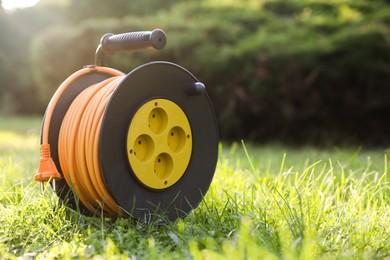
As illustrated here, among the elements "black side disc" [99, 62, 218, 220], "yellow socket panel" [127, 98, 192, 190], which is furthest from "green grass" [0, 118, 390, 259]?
"yellow socket panel" [127, 98, 192, 190]

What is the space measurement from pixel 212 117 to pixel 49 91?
7.52m

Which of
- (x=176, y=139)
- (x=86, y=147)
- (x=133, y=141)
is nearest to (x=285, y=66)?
(x=176, y=139)

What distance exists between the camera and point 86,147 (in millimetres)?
2455

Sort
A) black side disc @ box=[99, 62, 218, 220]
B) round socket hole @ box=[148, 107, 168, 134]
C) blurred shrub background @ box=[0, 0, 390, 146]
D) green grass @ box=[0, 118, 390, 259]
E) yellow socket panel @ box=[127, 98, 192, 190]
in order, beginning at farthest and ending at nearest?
1. blurred shrub background @ box=[0, 0, 390, 146]
2. round socket hole @ box=[148, 107, 168, 134]
3. yellow socket panel @ box=[127, 98, 192, 190]
4. black side disc @ box=[99, 62, 218, 220]
5. green grass @ box=[0, 118, 390, 259]

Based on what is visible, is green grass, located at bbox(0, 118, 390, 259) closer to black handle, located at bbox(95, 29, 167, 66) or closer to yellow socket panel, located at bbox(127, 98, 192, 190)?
yellow socket panel, located at bbox(127, 98, 192, 190)

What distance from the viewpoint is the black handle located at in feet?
8.60

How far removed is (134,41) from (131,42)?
0.03 m

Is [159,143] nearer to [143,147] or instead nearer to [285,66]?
[143,147]

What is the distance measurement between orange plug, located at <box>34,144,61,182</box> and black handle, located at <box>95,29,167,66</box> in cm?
64

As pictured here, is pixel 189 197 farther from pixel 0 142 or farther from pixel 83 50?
→ pixel 83 50

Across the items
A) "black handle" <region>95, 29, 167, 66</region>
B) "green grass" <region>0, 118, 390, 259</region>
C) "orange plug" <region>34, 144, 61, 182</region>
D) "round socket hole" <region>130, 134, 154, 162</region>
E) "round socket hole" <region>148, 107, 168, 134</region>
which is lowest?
"green grass" <region>0, 118, 390, 259</region>

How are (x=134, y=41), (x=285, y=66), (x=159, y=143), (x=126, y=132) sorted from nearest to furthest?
(x=126, y=132), (x=159, y=143), (x=134, y=41), (x=285, y=66)

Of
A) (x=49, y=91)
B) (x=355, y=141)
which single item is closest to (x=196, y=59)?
(x=355, y=141)

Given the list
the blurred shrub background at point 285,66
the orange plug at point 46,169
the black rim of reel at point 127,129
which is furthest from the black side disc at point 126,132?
the blurred shrub background at point 285,66
